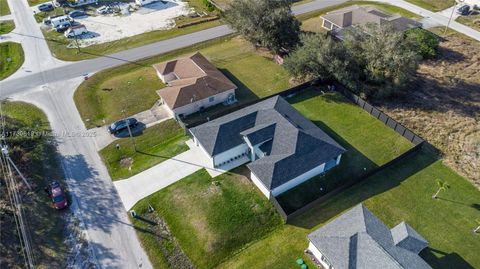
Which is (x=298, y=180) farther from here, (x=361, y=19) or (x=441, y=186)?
(x=361, y=19)

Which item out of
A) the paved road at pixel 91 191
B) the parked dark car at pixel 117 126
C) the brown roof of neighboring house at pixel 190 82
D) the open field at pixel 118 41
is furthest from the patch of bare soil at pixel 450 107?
the open field at pixel 118 41

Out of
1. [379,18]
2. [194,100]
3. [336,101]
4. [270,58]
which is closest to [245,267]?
[194,100]

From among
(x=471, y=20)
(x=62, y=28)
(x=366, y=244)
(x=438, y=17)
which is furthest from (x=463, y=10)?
(x=62, y=28)

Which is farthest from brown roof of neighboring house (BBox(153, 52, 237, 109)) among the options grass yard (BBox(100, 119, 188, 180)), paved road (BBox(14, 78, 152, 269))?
paved road (BBox(14, 78, 152, 269))

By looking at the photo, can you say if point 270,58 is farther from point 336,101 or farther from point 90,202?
point 90,202

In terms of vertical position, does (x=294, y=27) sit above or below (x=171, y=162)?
above

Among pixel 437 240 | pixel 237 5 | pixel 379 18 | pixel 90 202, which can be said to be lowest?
pixel 437 240

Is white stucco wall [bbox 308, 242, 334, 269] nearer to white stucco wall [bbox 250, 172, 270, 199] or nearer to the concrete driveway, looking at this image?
white stucco wall [bbox 250, 172, 270, 199]
